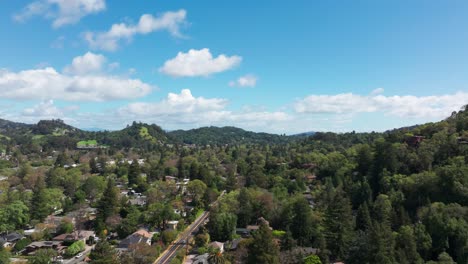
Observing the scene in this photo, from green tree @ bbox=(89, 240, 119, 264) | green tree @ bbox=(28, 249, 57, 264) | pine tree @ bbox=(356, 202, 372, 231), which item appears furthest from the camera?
pine tree @ bbox=(356, 202, 372, 231)

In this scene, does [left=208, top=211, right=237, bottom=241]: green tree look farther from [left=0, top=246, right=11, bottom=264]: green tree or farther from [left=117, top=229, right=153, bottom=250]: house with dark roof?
[left=0, top=246, right=11, bottom=264]: green tree

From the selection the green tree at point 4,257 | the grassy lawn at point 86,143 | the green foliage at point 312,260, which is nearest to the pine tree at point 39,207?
the green tree at point 4,257

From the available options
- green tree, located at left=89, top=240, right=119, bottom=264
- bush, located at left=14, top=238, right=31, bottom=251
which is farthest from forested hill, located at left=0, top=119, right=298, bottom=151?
green tree, located at left=89, top=240, right=119, bottom=264

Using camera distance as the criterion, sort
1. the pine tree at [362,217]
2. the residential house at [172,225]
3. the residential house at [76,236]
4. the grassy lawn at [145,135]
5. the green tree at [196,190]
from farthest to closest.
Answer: the grassy lawn at [145,135], the green tree at [196,190], the residential house at [172,225], the residential house at [76,236], the pine tree at [362,217]

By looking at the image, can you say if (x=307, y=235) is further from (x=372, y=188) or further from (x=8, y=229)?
(x=8, y=229)

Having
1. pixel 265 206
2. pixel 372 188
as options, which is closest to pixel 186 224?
pixel 265 206

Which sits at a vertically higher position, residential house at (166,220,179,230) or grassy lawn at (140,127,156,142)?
grassy lawn at (140,127,156,142)

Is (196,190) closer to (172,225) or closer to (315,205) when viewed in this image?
(172,225)

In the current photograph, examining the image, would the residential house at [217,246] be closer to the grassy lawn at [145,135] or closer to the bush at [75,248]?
the bush at [75,248]
